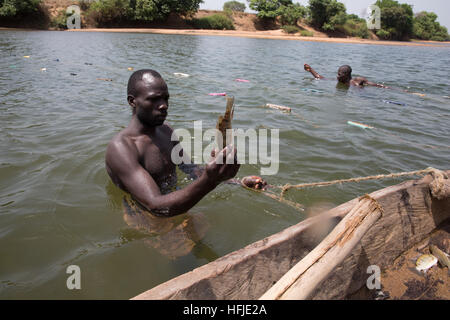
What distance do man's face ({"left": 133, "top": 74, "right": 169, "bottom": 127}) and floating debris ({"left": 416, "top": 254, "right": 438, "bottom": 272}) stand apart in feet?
8.32

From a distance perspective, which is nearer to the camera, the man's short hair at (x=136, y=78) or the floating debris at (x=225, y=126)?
the floating debris at (x=225, y=126)

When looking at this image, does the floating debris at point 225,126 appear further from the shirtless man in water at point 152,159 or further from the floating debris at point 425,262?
the floating debris at point 425,262

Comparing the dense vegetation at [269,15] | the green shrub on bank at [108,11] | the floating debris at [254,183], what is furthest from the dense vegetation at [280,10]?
the floating debris at [254,183]

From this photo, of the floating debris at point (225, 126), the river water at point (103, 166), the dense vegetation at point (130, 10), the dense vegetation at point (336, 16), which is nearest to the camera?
the floating debris at point (225, 126)

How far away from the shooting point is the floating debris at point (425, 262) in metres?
Answer: 2.50

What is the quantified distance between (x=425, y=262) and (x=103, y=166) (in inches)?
154

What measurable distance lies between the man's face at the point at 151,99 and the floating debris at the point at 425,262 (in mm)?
2535

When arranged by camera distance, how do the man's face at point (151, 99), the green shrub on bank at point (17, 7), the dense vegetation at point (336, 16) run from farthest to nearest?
the dense vegetation at point (336, 16) < the green shrub on bank at point (17, 7) < the man's face at point (151, 99)

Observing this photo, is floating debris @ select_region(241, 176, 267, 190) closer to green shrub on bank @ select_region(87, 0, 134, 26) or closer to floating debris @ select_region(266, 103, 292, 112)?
floating debris @ select_region(266, 103, 292, 112)

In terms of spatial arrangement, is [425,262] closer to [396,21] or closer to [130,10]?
[130,10]

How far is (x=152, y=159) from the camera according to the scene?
8.64 ft

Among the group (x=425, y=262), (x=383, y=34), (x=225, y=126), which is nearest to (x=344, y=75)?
(x=425, y=262)

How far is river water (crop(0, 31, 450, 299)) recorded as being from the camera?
249 cm
